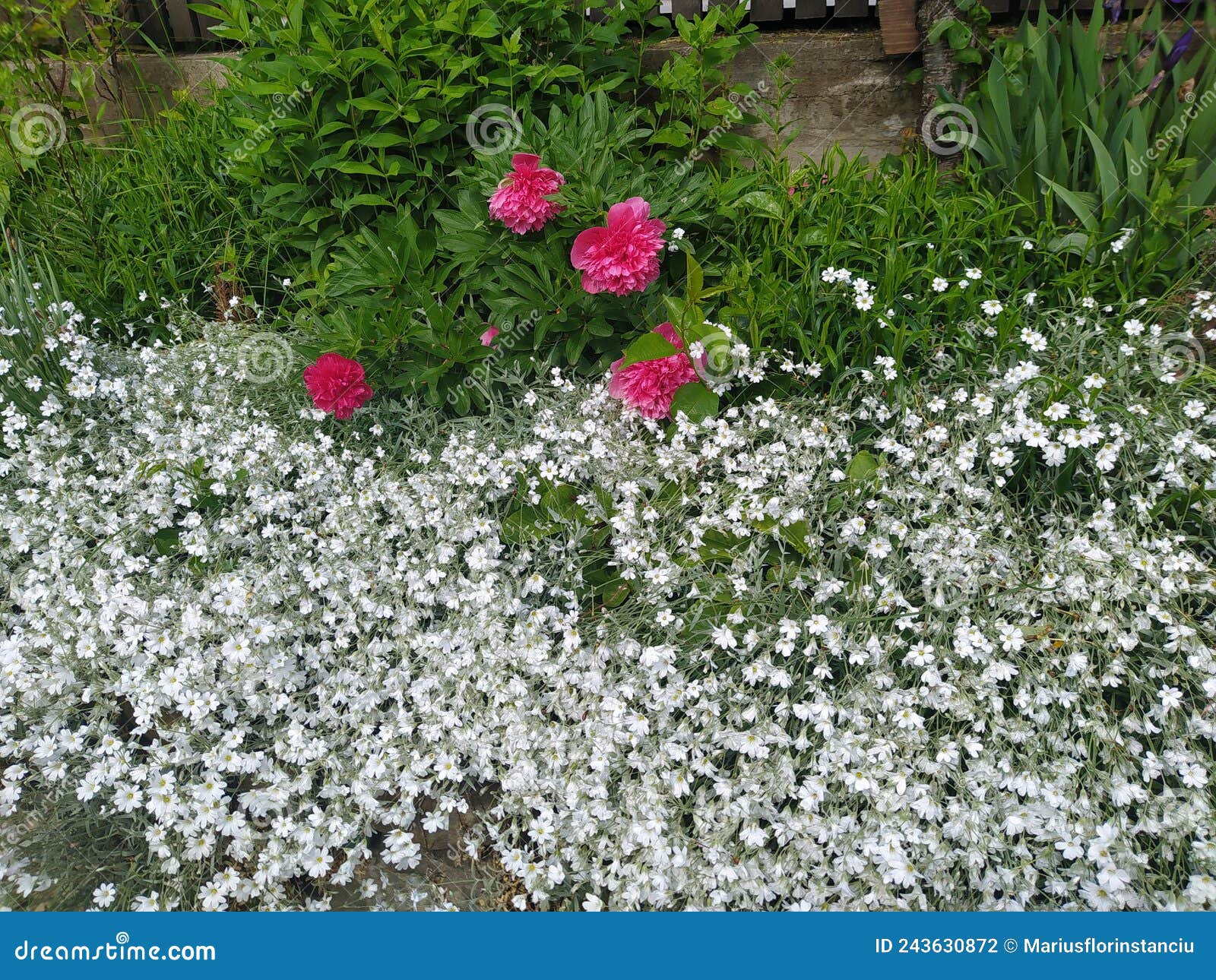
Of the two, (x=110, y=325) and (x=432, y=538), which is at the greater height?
(x=110, y=325)

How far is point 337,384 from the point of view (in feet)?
8.81

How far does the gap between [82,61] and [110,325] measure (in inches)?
59.9

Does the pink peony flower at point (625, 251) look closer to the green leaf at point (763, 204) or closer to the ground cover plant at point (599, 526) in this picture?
the ground cover plant at point (599, 526)

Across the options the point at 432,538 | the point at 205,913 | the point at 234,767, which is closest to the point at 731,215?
the point at 432,538

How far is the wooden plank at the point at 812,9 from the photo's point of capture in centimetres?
376

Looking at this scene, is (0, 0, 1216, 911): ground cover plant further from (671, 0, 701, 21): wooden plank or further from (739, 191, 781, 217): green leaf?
(671, 0, 701, 21): wooden plank

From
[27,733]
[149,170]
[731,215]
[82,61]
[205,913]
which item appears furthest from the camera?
[82,61]

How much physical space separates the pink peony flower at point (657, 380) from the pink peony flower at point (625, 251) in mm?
178

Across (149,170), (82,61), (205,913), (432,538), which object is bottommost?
(205,913)

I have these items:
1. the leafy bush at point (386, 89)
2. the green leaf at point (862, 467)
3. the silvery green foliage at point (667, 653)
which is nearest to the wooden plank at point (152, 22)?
the leafy bush at point (386, 89)

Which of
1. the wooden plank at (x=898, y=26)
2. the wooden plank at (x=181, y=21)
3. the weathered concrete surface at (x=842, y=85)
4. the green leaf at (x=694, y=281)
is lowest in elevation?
the green leaf at (x=694, y=281)

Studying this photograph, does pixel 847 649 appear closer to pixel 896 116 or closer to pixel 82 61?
pixel 896 116

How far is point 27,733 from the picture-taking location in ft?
7.94

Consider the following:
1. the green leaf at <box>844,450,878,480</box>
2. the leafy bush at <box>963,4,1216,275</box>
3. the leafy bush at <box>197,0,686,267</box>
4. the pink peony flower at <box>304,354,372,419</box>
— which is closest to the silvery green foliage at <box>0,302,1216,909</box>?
the green leaf at <box>844,450,878,480</box>
